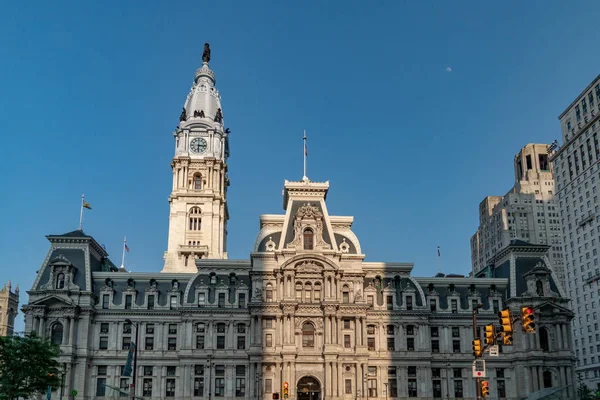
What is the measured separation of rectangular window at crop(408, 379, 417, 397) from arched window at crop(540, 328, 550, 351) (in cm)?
1947

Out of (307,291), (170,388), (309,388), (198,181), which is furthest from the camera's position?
(198,181)

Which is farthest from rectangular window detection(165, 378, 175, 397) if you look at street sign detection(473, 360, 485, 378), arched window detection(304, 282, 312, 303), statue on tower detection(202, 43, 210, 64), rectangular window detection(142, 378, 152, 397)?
statue on tower detection(202, 43, 210, 64)

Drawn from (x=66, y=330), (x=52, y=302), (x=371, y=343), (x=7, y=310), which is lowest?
(x=371, y=343)

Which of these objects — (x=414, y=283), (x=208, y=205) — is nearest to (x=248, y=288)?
(x=414, y=283)

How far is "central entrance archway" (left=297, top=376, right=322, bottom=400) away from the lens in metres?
88.0

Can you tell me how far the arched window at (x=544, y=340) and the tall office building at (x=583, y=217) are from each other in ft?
131

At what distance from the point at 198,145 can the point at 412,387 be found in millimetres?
80421

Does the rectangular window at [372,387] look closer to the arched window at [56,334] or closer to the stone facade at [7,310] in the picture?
the arched window at [56,334]

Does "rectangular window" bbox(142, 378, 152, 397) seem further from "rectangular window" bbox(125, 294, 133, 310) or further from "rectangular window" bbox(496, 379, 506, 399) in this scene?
"rectangular window" bbox(496, 379, 506, 399)

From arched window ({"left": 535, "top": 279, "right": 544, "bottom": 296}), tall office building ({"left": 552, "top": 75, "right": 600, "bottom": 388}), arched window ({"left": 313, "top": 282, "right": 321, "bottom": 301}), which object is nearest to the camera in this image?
arched window ({"left": 313, "top": 282, "right": 321, "bottom": 301})

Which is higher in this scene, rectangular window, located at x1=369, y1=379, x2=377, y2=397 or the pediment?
the pediment

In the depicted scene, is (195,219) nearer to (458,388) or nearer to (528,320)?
(458,388)

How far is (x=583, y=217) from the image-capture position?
134 m

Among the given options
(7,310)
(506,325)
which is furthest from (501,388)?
(7,310)
